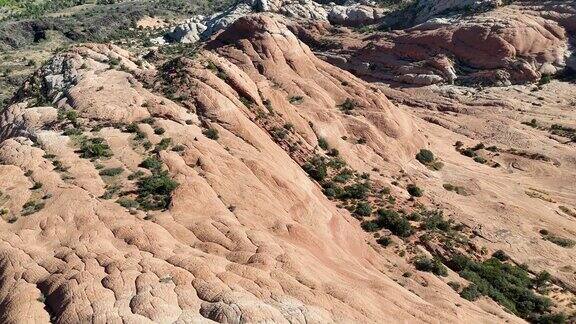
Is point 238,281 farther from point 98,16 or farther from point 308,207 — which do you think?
point 98,16

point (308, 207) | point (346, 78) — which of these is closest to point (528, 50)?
point (346, 78)

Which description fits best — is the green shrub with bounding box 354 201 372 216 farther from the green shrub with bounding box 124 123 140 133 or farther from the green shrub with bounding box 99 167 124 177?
the green shrub with bounding box 99 167 124 177

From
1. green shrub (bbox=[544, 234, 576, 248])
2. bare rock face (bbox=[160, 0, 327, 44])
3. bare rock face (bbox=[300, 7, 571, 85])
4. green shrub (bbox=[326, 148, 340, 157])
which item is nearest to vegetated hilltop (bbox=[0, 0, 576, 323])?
green shrub (bbox=[544, 234, 576, 248])

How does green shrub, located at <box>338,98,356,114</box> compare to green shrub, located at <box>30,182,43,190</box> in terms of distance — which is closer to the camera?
green shrub, located at <box>30,182,43,190</box>

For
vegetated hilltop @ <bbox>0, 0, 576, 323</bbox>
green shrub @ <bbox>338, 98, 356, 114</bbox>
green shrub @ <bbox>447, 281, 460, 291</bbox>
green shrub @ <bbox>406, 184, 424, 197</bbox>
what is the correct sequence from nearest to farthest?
1. vegetated hilltop @ <bbox>0, 0, 576, 323</bbox>
2. green shrub @ <bbox>447, 281, 460, 291</bbox>
3. green shrub @ <bbox>406, 184, 424, 197</bbox>
4. green shrub @ <bbox>338, 98, 356, 114</bbox>

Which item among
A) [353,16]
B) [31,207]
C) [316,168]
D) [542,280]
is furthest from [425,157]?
[353,16]

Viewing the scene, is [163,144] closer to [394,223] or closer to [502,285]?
[394,223]
